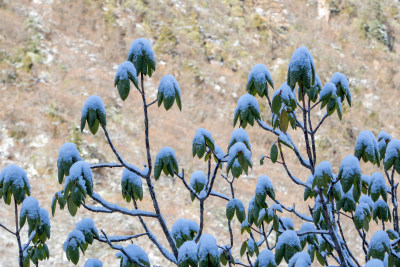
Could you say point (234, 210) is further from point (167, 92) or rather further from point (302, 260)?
point (167, 92)

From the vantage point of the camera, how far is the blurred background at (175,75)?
28.0 feet

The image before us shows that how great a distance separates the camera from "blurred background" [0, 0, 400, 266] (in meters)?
8.55

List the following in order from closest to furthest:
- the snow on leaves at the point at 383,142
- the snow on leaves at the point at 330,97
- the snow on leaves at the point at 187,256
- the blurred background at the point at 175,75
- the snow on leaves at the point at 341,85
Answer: the snow on leaves at the point at 187,256 < the snow on leaves at the point at 330,97 < the snow on leaves at the point at 341,85 < the snow on leaves at the point at 383,142 < the blurred background at the point at 175,75

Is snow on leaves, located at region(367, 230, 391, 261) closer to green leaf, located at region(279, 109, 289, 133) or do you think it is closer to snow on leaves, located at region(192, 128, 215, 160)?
green leaf, located at region(279, 109, 289, 133)

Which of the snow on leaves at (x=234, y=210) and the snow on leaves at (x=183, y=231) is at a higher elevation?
the snow on leaves at (x=234, y=210)

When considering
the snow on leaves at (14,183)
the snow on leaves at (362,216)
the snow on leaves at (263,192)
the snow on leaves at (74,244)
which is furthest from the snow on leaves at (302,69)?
the snow on leaves at (14,183)

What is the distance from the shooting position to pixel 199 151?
6.10 feet

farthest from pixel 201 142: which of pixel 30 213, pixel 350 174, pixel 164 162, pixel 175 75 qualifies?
pixel 175 75

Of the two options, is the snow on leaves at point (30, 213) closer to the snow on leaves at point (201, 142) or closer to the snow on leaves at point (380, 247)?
the snow on leaves at point (201, 142)

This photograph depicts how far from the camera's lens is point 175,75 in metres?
13.6

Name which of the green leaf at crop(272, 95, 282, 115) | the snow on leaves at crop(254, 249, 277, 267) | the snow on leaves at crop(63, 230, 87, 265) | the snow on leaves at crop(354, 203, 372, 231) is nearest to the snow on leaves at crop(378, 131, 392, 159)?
the snow on leaves at crop(354, 203, 372, 231)

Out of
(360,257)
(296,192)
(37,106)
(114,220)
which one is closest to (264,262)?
(114,220)

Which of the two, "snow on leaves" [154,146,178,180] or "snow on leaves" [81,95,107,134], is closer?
"snow on leaves" [81,95,107,134]

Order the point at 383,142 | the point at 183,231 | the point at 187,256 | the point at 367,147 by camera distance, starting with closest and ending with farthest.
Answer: the point at 187,256 → the point at 367,147 → the point at 183,231 → the point at 383,142
